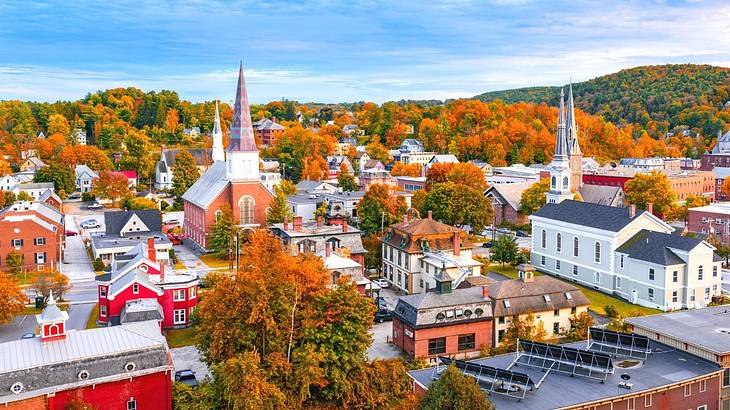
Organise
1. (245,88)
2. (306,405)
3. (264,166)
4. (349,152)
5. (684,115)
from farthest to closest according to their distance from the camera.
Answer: (684,115)
(349,152)
(264,166)
(245,88)
(306,405)

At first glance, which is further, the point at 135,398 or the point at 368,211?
the point at 368,211

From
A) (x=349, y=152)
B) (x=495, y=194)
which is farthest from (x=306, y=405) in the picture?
(x=349, y=152)

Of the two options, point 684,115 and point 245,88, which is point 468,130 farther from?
point 245,88

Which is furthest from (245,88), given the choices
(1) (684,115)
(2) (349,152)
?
(1) (684,115)

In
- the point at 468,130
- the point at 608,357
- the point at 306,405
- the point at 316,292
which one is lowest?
the point at 306,405

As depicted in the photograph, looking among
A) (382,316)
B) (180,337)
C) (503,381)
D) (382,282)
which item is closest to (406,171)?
(382,282)

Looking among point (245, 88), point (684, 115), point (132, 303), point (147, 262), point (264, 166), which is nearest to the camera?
point (132, 303)

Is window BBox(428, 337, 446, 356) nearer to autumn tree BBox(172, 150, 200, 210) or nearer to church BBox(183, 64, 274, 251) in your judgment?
church BBox(183, 64, 274, 251)

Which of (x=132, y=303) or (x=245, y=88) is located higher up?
Result: (x=245, y=88)
